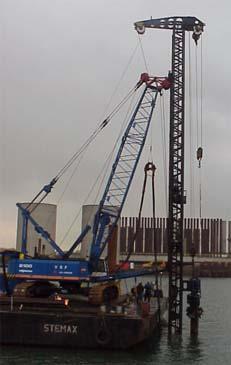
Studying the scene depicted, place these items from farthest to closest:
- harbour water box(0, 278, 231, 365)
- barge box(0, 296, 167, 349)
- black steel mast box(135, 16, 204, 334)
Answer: black steel mast box(135, 16, 204, 334) < barge box(0, 296, 167, 349) < harbour water box(0, 278, 231, 365)

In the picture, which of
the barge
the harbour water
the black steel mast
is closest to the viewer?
A: the harbour water

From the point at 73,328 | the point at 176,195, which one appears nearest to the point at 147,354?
the point at 73,328

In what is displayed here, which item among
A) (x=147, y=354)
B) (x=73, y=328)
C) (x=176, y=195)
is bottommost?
(x=147, y=354)

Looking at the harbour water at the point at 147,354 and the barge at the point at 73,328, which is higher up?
the barge at the point at 73,328

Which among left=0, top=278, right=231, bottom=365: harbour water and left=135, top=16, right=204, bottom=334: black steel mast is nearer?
left=0, top=278, right=231, bottom=365: harbour water

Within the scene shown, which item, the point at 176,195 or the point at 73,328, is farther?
the point at 176,195

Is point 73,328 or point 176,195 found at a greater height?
point 176,195

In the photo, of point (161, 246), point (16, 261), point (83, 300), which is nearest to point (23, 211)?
point (16, 261)

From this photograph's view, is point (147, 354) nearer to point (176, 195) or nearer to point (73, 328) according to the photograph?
point (73, 328)

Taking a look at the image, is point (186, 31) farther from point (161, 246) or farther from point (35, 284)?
point (161, 246)

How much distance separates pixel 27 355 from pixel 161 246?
140 m

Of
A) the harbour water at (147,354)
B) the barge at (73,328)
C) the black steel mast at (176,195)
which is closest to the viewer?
the harbour water at (147,354)

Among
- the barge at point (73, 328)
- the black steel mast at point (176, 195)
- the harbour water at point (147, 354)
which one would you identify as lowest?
the harbour water at point (147, 354)

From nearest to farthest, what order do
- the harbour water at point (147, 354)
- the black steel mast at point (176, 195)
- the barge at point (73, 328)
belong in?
1. the harbour water at point (147, 354)
2. the barge at point (73, 328)
3. the black steel mast at point (176, 195)
